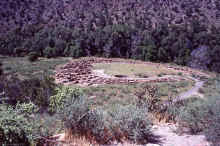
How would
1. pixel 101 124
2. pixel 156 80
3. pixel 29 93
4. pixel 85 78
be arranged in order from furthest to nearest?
pixel 85 78 → pixel 156 80 → pixel 29 93 → pixel 101 124

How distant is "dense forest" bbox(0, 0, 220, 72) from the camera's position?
27.4 meters

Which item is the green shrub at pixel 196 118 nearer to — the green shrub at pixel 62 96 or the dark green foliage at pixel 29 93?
the green shrub at pixel 62 96

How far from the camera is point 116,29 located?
102ft

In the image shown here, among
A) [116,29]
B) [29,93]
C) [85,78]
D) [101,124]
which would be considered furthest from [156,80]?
[116,29]

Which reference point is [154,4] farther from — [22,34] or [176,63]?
[22,34]

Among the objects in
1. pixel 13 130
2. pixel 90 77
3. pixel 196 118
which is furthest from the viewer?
pixel 90 77

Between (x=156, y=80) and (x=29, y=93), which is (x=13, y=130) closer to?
(x=29, y=93)

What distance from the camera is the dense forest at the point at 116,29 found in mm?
27406

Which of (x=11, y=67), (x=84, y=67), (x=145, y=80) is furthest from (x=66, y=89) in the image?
(x=11, y=67)

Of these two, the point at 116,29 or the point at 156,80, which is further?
the point at 116,29

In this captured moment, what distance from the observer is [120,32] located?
100ft

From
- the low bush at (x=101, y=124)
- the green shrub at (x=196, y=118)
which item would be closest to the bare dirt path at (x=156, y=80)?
the green shrub at (x=196, y=118)

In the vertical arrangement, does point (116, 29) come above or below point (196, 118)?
above

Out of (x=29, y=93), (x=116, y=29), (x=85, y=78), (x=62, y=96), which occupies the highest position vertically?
(x=116, y=29)
